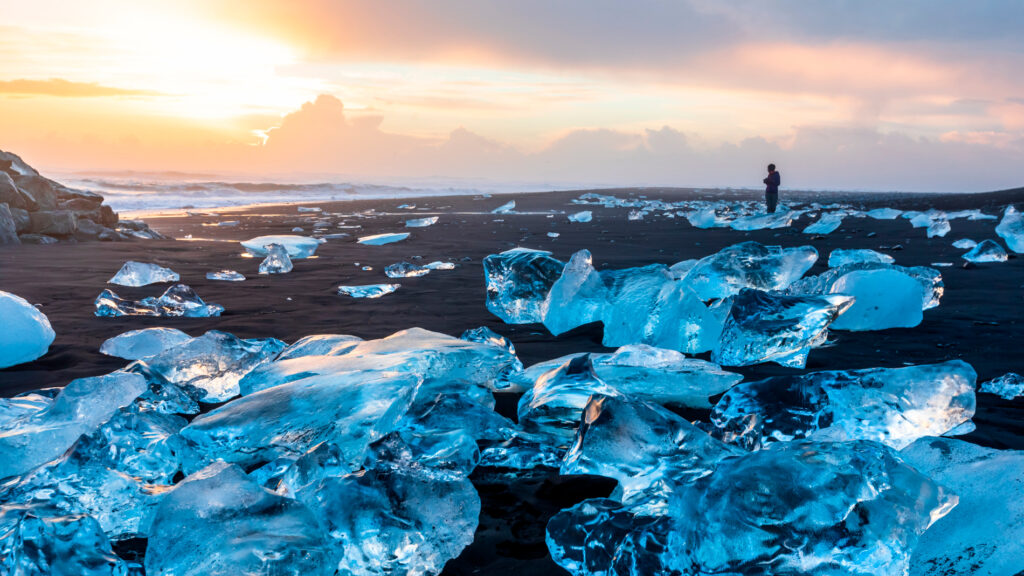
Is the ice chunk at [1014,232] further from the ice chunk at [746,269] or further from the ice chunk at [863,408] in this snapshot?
the ice chunk at [863,408]

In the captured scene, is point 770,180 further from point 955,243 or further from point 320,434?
point 320,434

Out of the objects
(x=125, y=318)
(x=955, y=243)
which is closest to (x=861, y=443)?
(x=125, y=318)

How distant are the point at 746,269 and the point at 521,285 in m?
1.19

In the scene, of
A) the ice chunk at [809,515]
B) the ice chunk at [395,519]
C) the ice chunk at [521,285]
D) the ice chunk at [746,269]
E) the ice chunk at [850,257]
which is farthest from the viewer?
the ice chunk at [850,257]

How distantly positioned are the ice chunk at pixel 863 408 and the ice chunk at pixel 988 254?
3.88 metres

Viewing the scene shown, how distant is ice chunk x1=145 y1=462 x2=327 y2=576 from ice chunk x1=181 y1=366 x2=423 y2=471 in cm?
27

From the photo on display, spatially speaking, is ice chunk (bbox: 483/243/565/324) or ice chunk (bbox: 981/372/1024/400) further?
ice chunk (bbox: 483/243/565/324)

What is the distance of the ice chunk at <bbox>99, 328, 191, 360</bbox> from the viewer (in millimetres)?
2521

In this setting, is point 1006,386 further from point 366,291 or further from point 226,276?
point 226,276

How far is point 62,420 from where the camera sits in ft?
5.56

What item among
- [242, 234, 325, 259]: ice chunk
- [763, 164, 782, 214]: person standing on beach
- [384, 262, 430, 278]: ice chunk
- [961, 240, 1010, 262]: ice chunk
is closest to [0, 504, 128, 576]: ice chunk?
[384, 262, 430, 278]: ice chunk

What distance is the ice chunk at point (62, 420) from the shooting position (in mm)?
1533

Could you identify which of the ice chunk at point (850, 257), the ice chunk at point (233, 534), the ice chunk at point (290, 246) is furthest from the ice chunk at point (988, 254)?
the ice chunk at point (290, 246)

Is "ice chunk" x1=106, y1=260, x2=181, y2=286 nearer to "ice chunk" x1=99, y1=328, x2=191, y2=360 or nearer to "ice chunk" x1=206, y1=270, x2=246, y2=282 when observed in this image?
"ice chunk" x1=206, y1=270, x2=246, y2=282
